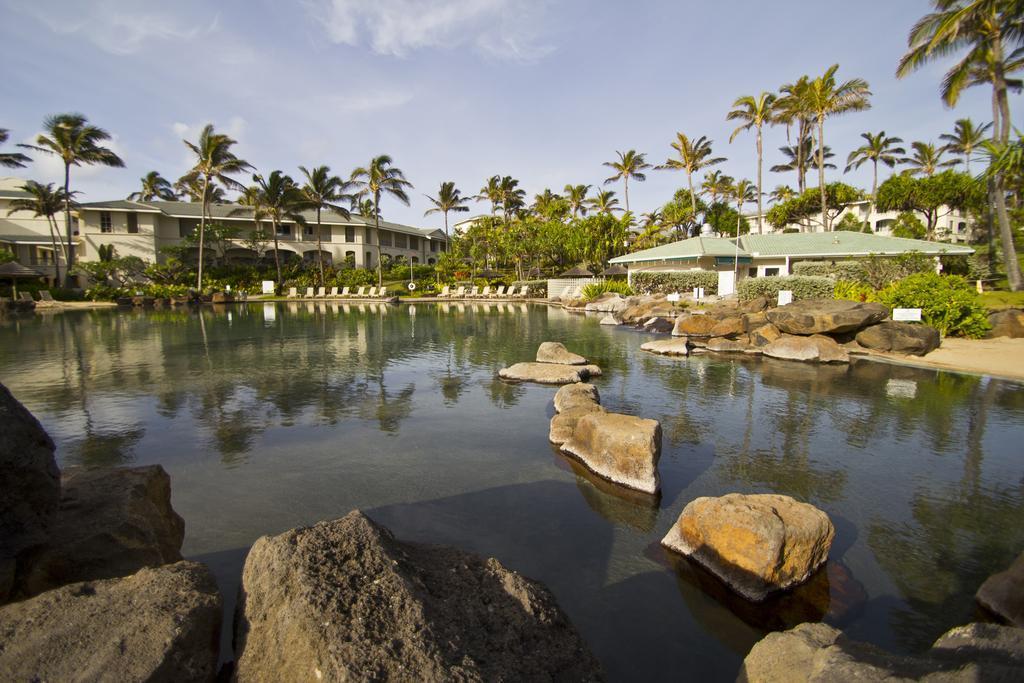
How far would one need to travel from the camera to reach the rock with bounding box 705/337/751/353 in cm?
1698

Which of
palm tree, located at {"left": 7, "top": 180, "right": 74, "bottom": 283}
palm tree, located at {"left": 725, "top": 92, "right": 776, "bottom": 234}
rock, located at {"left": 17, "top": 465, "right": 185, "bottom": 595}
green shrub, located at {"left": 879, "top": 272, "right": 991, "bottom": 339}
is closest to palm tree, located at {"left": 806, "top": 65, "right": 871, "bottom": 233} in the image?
palm tree, located at {"left": 725, "top": 92, "right": 776, "bottom": 234}

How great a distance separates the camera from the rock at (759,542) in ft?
14.6

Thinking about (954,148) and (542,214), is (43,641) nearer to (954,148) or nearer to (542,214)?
(542,214)

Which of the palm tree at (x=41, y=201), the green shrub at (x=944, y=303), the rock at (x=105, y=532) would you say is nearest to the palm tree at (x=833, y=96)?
the green shrub at (x=944, y=303)

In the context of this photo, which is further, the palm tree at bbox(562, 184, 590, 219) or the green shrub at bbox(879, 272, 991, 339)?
the palm tree at bbox(562, 184, 590, 219)

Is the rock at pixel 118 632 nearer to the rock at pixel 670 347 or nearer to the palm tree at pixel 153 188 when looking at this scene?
the rock at pixel 670 347

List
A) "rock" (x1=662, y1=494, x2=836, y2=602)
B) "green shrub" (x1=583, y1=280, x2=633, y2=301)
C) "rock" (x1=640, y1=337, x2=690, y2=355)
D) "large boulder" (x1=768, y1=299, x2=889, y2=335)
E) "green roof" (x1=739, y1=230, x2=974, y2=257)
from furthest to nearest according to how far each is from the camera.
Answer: "green shrub" (x1=583, y1=280, x2=633, y2=301), "green roof" (x1=739, y1=230, x2=974, y2=257), "rock" (x1=640, y1=337, x2=690, y2=355), "large boulder" (x1=768, y1=299, x2=889, y2=335), "rock" (x1=662, y1=494, x2=836, y2=602)

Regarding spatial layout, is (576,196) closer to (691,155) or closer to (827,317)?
(691,155)

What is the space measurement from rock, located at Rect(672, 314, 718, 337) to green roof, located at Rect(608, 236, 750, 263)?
15.6 meters

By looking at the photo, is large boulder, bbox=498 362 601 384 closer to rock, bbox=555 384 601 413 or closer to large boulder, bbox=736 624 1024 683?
rock, bbox=555 384 601 413

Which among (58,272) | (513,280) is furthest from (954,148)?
(58,272)

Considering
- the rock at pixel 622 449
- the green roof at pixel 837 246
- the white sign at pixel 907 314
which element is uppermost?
the green roof at pixel 837 246

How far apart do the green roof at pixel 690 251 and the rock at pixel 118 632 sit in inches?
1363

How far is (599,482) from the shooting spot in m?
6.82
